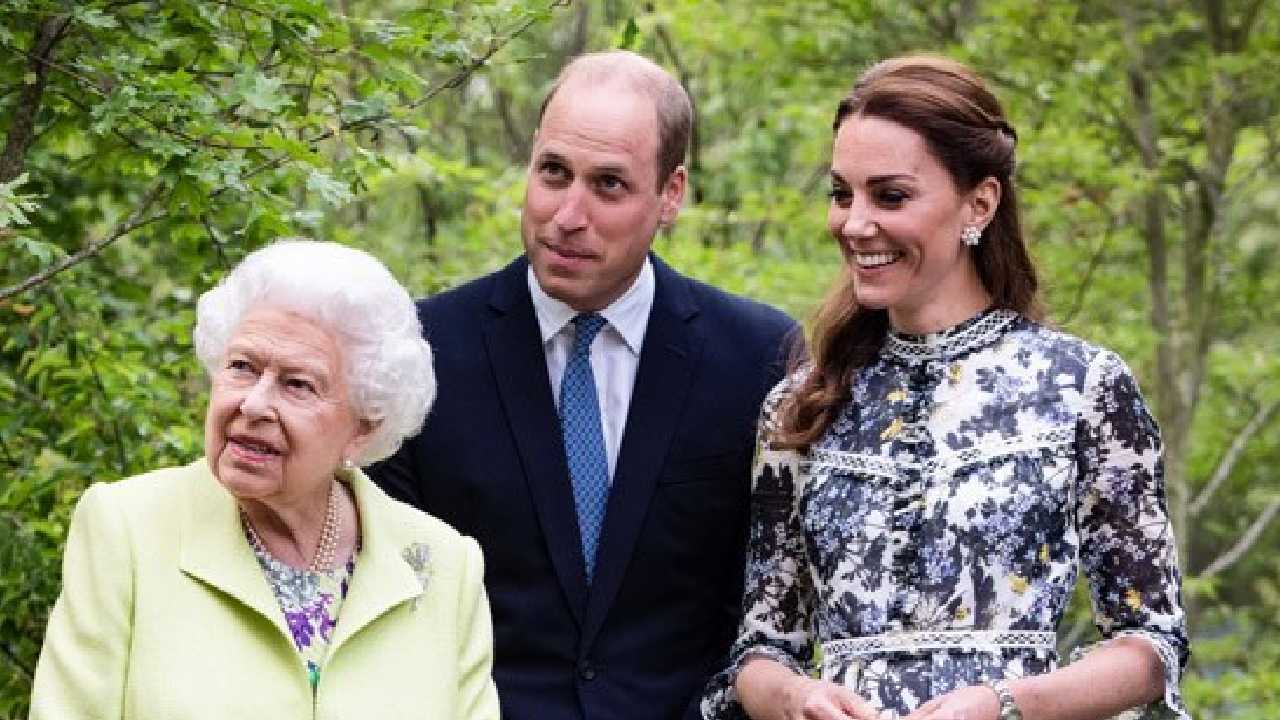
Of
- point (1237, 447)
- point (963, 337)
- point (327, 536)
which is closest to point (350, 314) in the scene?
point (327, 536)

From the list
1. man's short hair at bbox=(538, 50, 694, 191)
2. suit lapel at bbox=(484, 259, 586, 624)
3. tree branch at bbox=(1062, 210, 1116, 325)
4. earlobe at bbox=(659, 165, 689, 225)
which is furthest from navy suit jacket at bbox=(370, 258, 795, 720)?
tree branch at bbox=(1062, 210, 1116, 325)

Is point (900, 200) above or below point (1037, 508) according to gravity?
above

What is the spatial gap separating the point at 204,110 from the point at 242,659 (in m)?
1.28

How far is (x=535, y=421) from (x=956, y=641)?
92 cm

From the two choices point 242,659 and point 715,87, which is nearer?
point 242,659

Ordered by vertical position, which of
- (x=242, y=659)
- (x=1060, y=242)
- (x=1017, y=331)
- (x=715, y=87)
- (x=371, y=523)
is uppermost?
(x=715, y=87)

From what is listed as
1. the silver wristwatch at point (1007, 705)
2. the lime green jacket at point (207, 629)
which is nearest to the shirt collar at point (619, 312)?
the lime green jacket at point (207, 629)

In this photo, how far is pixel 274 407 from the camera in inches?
129

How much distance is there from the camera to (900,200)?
143 inches

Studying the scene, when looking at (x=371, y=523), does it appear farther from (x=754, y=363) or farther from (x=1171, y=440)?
(x=1171, y=440)

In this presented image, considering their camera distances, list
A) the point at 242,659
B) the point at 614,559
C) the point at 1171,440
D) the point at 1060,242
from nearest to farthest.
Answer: the point at 242,659
the point at 614,559
the point at 1171,440
the point at 1060,242

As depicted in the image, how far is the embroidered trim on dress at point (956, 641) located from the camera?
11.7ft

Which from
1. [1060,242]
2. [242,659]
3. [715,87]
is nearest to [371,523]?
[242,659]

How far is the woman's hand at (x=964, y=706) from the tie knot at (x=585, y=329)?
1.00 metres
